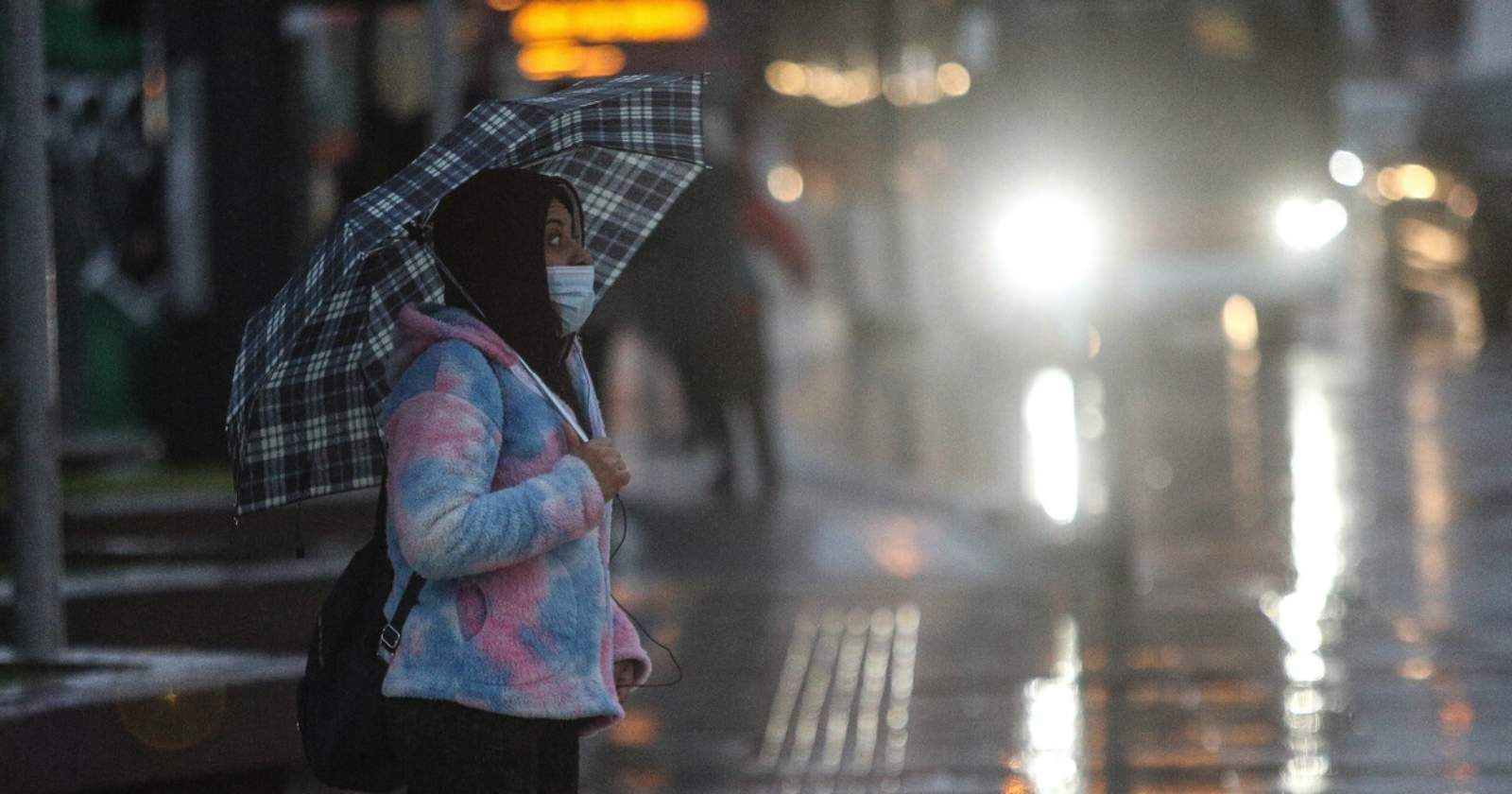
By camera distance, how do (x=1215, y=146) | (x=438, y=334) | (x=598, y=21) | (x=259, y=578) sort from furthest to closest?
(x=1215, y=146), (x=598, y=21), (x=259, y=578), (x=438, y=334)

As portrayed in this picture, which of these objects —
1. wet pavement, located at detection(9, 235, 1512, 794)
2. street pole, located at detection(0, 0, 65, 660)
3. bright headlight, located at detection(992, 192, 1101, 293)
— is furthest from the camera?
bright headlight, located at detection(992, 192, 1101, 293)

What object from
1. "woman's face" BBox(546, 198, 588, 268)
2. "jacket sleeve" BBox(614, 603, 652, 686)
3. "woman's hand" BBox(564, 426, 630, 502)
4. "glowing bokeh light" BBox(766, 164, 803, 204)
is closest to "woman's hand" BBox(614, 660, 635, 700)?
"jacket sleeve" BBox(614, 603, 652, 686)

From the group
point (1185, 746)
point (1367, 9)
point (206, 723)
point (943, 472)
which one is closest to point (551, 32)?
point (943, 472)

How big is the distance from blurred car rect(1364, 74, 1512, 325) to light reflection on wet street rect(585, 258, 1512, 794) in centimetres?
845

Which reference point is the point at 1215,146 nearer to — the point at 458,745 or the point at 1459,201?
the point at 1459,201

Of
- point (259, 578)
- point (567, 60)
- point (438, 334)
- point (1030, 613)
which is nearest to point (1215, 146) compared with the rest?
point (567, 60)

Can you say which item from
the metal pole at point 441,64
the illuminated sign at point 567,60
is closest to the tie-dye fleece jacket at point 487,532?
the metal pole at point 441,64

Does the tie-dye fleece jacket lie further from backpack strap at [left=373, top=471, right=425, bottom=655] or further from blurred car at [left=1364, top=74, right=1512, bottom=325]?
blurred car at [left=1364, top=74, right=1512, bottom=325]

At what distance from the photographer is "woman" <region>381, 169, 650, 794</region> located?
3.57m

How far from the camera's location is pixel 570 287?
12.1 ft

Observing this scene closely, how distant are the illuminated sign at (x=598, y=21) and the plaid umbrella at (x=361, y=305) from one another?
10.5 m

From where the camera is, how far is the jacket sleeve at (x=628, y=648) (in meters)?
3.90

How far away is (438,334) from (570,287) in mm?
199

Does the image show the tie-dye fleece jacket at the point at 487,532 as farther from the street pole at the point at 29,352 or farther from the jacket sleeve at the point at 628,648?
the street pole at the point at 29,352
